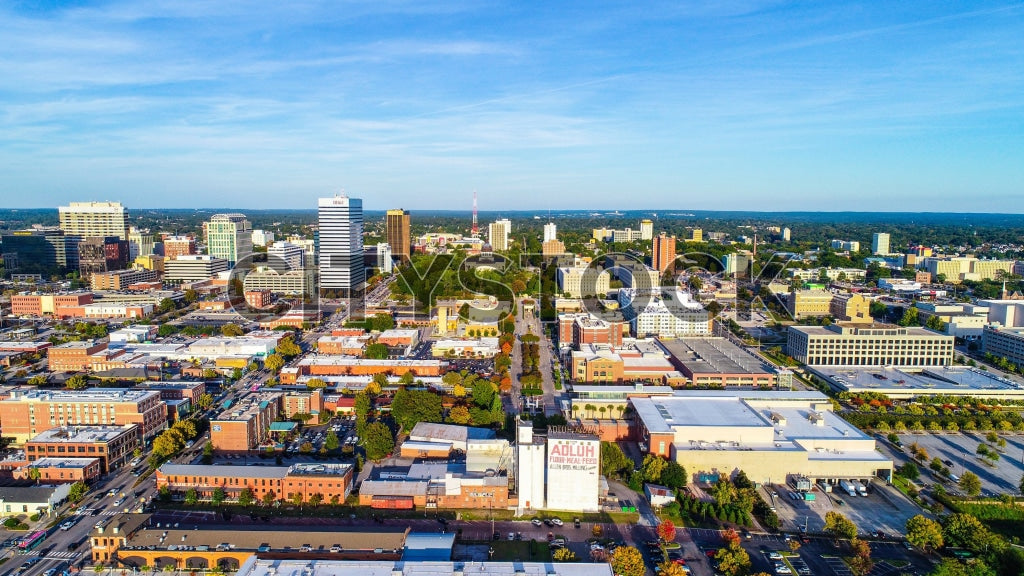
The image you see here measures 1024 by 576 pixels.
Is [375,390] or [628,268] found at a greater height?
[628,268]

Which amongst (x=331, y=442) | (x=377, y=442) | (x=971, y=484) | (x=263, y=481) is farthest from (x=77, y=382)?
(x=971, y=484)

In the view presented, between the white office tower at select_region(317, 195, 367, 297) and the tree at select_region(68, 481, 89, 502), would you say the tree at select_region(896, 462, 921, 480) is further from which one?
the white office tower at select_region(317, 195, 367, 297)

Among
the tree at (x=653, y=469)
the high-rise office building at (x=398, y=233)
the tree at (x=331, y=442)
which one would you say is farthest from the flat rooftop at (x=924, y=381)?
the high-rise office building at (x=398, y=233)

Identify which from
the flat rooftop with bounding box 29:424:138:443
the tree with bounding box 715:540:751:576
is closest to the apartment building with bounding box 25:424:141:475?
the flat rooftop with bounding box 29:424:138:443

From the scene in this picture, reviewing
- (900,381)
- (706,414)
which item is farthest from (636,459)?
(900,381)

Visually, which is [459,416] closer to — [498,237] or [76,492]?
[76,492]

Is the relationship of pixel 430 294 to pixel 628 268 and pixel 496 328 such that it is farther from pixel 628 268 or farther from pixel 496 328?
pixel 628 268
